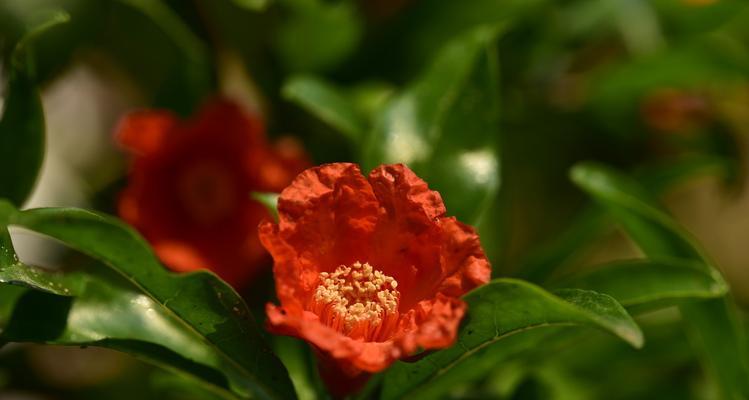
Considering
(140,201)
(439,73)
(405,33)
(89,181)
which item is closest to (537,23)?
(405,33)

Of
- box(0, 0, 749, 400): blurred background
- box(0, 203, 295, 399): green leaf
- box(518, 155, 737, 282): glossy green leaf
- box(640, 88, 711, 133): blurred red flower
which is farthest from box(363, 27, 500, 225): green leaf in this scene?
box(640, 88, 711, 133): blurred red flower

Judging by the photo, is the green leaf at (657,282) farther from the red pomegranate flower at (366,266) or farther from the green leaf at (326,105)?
the green leaf at (326,105)

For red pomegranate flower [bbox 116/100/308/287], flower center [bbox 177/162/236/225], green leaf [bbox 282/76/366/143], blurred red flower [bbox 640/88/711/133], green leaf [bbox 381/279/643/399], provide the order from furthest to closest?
blurred red flower [bbox 640/88/711/133], flower center [bbox 177/162/236/225], red pomegranate flower [bbox 116/100/308/287], green leaf [bbox 282/76/366/143], green leaf [bbox 381/279/643/399]

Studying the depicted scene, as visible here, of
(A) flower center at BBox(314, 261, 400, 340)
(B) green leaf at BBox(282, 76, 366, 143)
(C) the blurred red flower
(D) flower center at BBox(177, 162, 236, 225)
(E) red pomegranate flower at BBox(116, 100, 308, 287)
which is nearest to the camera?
(A) flower center at BBox(314, 261, 400, 340)

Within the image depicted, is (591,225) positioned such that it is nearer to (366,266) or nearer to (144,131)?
(366,266)

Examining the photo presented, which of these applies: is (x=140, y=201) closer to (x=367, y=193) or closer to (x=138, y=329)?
(x=138, y=329)

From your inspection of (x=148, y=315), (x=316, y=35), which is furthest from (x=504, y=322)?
(x=316, y=35)

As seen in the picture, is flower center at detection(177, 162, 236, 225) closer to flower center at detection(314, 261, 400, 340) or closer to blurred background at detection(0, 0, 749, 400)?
blurred background at detection(0, 0, 749, 400)

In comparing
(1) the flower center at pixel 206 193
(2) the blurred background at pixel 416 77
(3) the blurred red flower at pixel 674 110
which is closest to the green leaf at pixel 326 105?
(2) the blurred background at pixel 416 77
